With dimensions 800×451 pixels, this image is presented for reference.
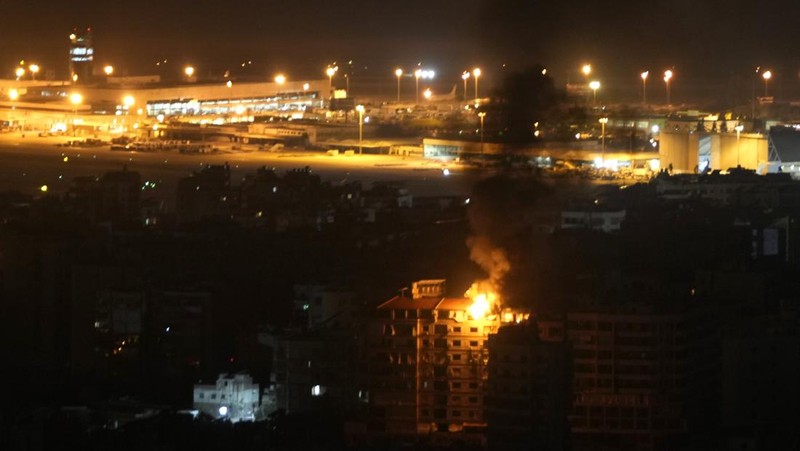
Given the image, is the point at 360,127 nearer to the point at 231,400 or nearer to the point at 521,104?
the point at 521,104

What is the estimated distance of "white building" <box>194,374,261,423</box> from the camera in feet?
37.2

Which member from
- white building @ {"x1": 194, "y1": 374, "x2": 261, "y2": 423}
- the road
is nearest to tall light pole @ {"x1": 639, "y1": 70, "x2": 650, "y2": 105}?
the road

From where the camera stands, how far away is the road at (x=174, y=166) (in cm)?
1991

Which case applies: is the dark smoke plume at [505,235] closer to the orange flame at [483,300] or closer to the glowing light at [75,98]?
the orange flame at [483,300]

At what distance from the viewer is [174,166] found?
72.5 ft

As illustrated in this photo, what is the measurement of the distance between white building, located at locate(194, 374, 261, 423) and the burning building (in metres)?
0.68

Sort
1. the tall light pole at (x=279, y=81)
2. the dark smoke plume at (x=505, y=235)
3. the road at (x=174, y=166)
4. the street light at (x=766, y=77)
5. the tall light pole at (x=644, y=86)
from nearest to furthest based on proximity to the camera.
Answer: the dark smoke plume at (x=505, y=235)
the road at (x=174, y=166)
the tall light pole at (x=644, y=86)
the street light at (x=766, y=77)
the tall light pole at (x=279, y=81)

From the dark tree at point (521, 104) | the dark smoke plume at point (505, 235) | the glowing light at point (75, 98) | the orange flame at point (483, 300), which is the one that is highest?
the glowing light at point (75, 98)

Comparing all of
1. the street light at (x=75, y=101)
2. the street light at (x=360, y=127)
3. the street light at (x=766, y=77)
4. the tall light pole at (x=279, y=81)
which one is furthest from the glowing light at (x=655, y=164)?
the tall light pole at (x=279, y=81)

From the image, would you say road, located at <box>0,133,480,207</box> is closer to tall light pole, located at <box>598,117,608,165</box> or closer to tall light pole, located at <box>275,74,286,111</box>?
tall light pole, located at <box>598,117,608,165</box>

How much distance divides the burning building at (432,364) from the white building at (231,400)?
2.22 ft

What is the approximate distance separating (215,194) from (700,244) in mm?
4388

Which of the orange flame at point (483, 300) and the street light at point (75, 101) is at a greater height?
the street light at point (75, 101)

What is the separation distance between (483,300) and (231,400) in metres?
1.28
